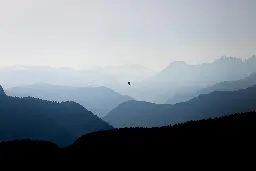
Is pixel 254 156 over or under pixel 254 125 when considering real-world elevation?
under

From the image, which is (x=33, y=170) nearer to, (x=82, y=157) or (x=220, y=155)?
(x=82, y=157)

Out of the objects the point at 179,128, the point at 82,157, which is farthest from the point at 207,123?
the point at 82,157

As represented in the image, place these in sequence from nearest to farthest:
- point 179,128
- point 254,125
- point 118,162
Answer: point 118,162 → point 254,125 → point 179,128

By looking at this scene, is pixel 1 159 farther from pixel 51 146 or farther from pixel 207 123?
pixel 207 123

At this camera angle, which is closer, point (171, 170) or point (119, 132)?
point (171, 170)

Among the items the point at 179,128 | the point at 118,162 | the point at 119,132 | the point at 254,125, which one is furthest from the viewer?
the point at 119,132

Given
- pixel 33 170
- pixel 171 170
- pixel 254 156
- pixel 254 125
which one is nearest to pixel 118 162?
pixel 171 170
